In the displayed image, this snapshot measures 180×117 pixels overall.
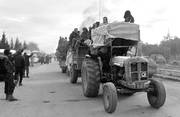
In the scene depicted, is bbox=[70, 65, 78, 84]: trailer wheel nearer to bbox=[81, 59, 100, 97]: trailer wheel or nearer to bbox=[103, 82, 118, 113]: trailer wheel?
bbox=[81, 59, 100, 97]: trailer wheel

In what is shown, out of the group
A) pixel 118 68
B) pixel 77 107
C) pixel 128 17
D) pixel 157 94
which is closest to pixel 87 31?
pixel 128 17

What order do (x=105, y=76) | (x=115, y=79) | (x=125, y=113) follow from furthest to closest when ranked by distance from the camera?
(x=105, y=76), (x=115, y=79), (x=125, y=113)

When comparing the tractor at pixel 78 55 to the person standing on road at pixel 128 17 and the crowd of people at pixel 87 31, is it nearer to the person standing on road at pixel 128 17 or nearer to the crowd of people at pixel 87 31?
the crowd of people at pixel 87 31

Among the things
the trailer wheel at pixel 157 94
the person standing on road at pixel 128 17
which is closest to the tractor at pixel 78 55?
the person standing on road at pixel 128 17

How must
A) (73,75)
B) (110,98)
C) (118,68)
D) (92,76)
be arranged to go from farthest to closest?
(73,75), (92,76), (118,68), (110,98)

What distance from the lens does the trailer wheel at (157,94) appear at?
24.0ft

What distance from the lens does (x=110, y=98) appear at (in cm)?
689

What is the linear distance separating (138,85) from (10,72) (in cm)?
456

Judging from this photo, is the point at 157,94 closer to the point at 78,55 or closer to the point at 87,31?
the point at 78,55

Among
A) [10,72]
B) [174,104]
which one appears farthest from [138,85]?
[10,72]

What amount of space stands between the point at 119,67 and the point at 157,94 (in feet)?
4.64

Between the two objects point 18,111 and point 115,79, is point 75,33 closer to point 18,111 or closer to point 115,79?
point 115,79

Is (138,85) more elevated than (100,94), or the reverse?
(138,85)

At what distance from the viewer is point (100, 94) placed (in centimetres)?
988
